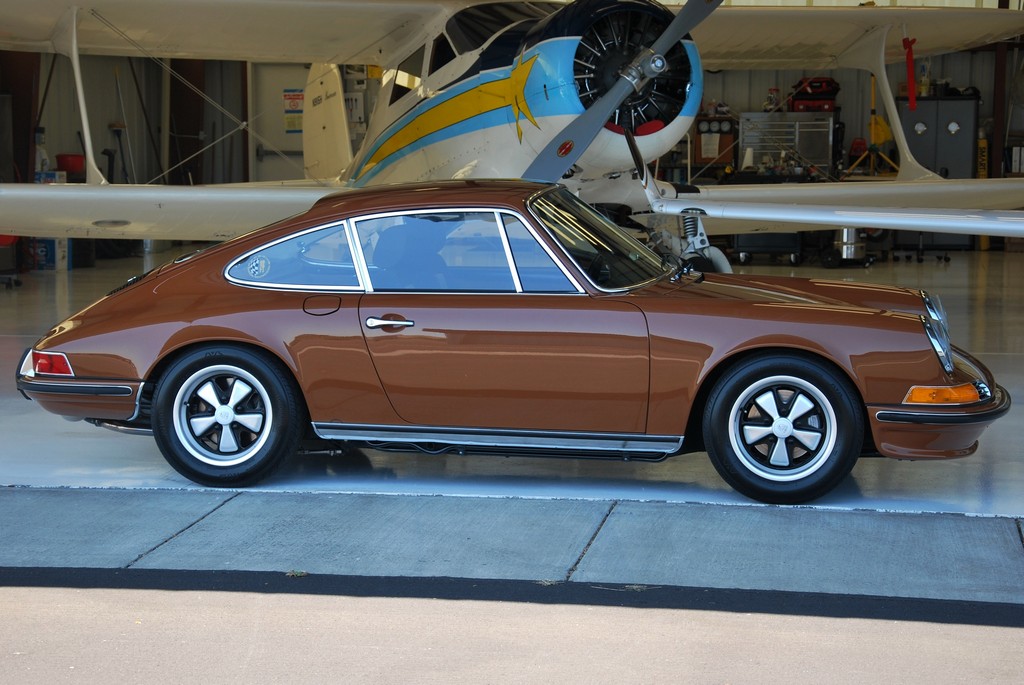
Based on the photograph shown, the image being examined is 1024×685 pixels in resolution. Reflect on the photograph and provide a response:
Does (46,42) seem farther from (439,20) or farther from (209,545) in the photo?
(209,545)

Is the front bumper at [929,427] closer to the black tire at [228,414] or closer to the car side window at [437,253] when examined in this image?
the car side window at [437,253]

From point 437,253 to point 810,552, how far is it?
6.39 ft

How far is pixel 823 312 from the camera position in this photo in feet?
15.3

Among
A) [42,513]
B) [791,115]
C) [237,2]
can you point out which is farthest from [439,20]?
[791,115]

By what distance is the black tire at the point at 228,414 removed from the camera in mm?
4918

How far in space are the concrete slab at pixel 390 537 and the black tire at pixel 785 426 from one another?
59 centimetres

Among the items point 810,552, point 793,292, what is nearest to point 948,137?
point 793,292

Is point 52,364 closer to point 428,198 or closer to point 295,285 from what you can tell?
point 295,285

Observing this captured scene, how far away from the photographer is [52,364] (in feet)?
16.6

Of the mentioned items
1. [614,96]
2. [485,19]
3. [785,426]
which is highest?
[485,19]

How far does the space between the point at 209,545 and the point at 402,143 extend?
582 cm

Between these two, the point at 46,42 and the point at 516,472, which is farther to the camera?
the point at 46,42

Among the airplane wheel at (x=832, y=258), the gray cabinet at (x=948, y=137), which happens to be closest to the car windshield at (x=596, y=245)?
the airplane wheel at (x=832, y=258)

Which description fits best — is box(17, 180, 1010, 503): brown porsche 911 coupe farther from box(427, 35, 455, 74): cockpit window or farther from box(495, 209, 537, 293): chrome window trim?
box(427, 35, 455, 74): cockpit window
